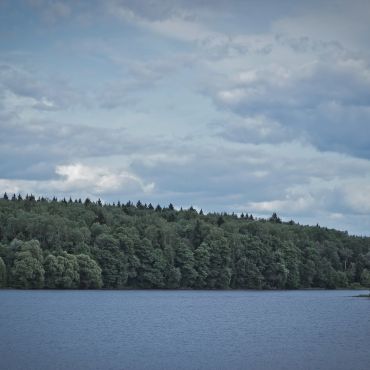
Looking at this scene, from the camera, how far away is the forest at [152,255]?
12862 centimetres

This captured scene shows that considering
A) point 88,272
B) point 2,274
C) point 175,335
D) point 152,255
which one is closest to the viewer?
point 175,335

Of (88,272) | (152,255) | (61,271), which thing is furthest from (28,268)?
(152,255)

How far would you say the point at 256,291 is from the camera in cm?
16188

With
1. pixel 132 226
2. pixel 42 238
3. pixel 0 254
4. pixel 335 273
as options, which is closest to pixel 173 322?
pixel 0 254

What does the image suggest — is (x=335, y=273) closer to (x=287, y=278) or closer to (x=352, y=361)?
(x=287, y=278)

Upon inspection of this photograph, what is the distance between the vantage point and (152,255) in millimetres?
149875

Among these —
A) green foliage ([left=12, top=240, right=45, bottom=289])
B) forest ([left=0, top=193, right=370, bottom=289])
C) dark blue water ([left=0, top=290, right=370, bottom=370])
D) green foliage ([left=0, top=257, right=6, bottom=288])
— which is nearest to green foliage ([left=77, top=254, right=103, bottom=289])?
forest ([left=0, top=193, right=370, bottom=289])

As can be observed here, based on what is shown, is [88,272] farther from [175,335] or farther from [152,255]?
[175,335]

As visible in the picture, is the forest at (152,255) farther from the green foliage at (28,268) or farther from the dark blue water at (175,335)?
the dark blue water at (175,335)

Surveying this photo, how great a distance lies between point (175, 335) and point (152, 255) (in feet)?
275

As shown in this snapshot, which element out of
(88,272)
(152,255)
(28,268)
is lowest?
(88,272)

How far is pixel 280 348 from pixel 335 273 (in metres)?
128

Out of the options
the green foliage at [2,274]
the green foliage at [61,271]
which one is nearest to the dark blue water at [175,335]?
the green foliage at [2,274]

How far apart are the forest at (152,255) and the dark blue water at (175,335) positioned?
18806 millimetres
